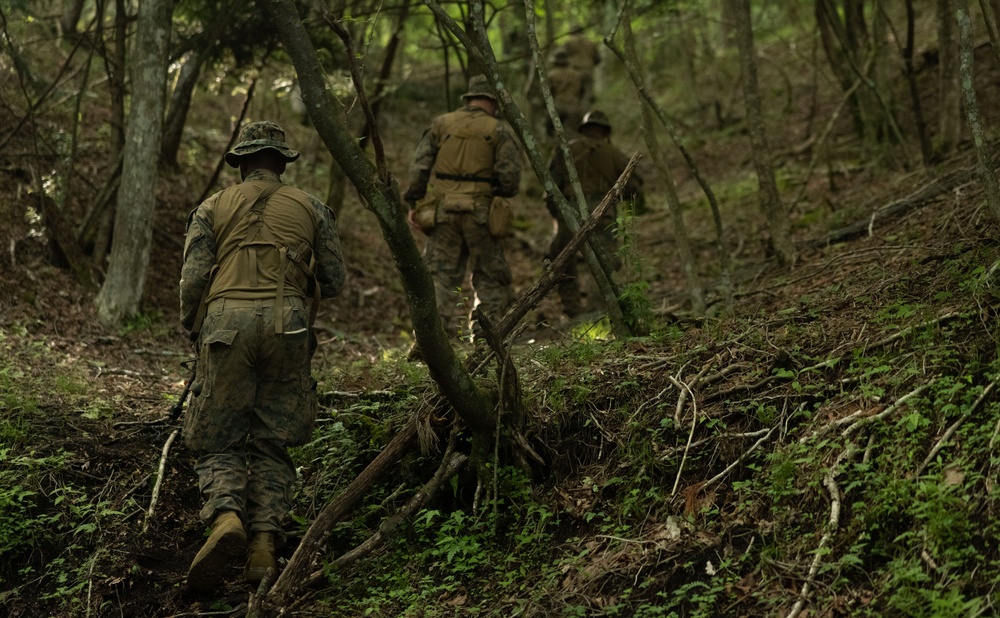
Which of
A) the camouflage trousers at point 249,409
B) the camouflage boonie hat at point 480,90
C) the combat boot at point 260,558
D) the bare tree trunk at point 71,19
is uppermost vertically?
the bare tree trunk at point 71,19

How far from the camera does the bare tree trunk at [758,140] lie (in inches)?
365

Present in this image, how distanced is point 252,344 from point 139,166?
5.36m

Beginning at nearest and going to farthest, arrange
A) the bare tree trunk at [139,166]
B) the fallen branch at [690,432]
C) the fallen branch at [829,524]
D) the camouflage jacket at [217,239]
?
the fallen branch at [829,524], the fallen branch at [690,432], the camouflage jacket at [217,239], the bare tree trunk at [139,166]

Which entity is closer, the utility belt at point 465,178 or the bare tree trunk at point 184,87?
the utility belt at point 465,178

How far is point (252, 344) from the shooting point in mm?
5512

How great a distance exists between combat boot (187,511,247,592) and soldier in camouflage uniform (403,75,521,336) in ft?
13.8

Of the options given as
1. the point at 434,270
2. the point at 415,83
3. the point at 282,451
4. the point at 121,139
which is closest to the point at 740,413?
the point at 282,451

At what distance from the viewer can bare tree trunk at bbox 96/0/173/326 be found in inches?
391

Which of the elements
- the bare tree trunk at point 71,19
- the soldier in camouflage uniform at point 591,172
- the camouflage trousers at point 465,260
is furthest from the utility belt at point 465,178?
the bare tree trunk at point 71,19

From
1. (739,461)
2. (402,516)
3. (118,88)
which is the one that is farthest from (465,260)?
(118,88)

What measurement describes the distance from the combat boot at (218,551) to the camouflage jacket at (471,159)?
4.69m

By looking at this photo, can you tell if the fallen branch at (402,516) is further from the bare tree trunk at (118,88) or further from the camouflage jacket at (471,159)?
the bare tree trunk at (118,88)

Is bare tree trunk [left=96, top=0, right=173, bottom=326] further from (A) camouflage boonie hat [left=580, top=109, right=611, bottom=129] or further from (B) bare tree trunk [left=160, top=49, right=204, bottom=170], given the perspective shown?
(A) camouflage boonie hat [left=580, top=109, right=611, bottom=129]

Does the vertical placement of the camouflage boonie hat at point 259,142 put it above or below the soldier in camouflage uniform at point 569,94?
below
